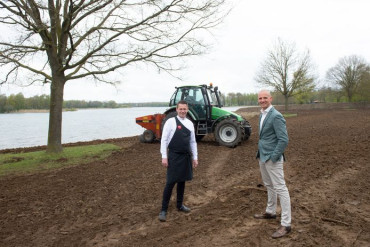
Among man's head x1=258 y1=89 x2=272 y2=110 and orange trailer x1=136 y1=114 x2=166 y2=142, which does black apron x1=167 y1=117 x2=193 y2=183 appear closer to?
man's head x1=258 y1=89 x2=272 y2=110

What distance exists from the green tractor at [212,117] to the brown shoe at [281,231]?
646cm

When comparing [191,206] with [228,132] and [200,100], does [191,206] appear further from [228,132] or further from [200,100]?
[200,100]

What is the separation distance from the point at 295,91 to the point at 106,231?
117ft

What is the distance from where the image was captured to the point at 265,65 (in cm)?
3469

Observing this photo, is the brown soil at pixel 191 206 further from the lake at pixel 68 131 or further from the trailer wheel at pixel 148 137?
the lake at pixel 68 131

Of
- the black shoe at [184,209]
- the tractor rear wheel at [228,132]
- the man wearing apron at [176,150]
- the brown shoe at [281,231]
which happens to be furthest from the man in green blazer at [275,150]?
the tractor rear wheel at [228,132]

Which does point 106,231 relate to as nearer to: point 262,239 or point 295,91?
point 262,239

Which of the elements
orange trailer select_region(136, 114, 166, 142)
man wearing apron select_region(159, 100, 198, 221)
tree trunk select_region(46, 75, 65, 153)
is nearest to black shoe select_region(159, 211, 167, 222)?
man wearing apron select_region(159, 100, 198, 221)

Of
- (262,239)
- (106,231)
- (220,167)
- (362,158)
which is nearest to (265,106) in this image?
(262,239)

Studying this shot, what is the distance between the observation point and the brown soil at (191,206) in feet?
11.6

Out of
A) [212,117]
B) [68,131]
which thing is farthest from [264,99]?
[68,131]

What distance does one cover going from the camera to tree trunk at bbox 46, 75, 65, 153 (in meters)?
9.19

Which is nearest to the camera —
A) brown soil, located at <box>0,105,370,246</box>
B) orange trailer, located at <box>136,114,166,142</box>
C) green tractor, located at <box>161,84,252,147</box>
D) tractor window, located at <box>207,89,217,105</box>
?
brown soil, located at <box>0,105,370,246</box>

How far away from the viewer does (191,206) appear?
15.2 ft
